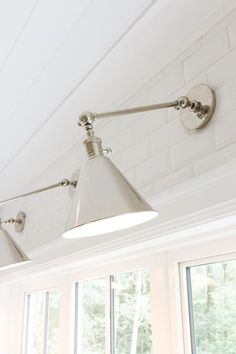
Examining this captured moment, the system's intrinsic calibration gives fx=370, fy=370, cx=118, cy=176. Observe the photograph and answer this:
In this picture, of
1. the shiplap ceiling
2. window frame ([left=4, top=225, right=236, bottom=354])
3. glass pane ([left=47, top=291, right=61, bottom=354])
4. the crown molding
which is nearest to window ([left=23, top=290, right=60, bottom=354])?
glass pane ([left=47, top=291, right=61, bottom=354])

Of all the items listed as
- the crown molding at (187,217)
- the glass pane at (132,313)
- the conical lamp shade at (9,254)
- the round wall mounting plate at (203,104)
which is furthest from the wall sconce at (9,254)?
the round wall mounting plate at (203,104)

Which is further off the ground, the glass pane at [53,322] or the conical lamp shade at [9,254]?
the conical lamp shade at [9,254]

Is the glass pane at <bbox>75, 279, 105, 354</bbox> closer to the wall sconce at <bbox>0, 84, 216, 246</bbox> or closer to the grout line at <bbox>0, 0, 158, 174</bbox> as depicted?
the grout line at <bbox>0, 0, 158, 174</bbox>

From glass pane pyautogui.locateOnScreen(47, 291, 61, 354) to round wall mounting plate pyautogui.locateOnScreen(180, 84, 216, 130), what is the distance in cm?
128

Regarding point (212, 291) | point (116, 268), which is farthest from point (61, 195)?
point (212, 291)

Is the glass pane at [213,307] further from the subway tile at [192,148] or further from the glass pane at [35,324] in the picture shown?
the glass pane at [35,324]

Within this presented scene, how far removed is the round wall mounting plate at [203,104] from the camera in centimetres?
92

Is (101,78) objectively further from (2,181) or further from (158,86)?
(2,181)

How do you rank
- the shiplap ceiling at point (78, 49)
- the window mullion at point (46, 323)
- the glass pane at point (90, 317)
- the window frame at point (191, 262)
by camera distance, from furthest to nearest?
1. the window mullion at point (46, 323)
2. the glass pane at point (90, 317)
3. the window frame at point (191, 262)
4. the shiplap ceiling at point (78, 49)

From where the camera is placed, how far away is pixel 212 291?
110 cm

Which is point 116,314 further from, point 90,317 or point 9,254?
point 9,254

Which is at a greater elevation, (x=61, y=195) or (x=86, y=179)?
(x=61, y=195)

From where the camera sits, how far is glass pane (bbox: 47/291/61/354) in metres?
1.87

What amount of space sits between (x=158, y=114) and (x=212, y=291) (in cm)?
56
